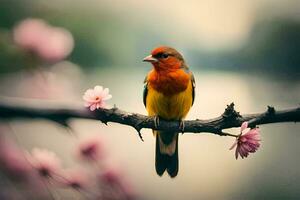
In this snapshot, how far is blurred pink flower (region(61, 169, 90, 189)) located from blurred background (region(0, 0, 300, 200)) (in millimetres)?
57

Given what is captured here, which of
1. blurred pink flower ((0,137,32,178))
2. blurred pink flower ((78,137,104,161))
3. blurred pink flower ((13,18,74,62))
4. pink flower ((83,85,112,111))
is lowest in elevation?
blurred pink flower ((0,137,32,178))

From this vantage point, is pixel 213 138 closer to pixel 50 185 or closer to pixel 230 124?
pixel 230 124

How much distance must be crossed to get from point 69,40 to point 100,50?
0.08 metres

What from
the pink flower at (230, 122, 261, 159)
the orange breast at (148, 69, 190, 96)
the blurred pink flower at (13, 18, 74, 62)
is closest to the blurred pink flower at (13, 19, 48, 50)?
the blurred pink flower at (13, 18, 74, 62)

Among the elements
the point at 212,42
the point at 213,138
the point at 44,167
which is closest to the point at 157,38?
the point at 212,42

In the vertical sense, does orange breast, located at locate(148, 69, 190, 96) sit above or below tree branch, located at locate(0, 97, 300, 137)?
above

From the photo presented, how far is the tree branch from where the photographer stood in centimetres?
81

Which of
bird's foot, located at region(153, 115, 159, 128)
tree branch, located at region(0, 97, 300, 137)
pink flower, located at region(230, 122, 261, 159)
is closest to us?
tree branch, located at region(0, 97, 300, 137)

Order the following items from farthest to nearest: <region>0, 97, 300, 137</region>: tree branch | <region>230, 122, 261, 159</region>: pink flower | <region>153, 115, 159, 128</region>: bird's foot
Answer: <region>153, 115, 159, 128</region>: bird's foot → <region>230, 122, 261, 159</region>: pink flower → <region>0, 97, 300, 137</region>: tree branch

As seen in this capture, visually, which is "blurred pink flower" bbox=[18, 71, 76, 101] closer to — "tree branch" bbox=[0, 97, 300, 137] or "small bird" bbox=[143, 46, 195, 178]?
"tree branch" bbox=[0, 97, 300, 137]

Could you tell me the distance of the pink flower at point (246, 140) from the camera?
91 cm

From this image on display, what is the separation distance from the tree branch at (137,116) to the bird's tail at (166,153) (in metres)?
0.05

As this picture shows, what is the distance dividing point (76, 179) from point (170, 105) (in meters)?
0.22

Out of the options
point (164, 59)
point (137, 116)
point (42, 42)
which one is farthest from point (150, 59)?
point (42, 42)
